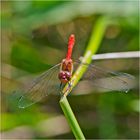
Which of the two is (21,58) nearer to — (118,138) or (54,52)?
(54,52)

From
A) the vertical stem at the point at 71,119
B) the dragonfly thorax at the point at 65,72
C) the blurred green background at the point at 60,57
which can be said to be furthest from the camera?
the blurred green background at the point at 60,57

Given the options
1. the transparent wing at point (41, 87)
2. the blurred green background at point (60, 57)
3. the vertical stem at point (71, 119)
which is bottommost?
the vertical stem at point (71, 119)

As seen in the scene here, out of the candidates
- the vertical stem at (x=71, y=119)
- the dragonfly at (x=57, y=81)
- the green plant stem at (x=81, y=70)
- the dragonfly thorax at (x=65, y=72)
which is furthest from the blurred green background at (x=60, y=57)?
the vertical stem at (x=71, y=119)

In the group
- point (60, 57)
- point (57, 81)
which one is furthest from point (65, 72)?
point (60, 57)

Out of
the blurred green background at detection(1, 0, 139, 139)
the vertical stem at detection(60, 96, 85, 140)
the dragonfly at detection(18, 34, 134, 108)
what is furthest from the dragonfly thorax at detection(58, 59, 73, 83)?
the blurred green background at detection(1, 0, 139, 139)

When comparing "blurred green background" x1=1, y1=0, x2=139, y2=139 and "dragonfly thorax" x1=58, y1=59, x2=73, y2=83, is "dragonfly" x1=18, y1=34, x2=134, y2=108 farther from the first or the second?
"blurred green background" x1=1, y1=0, x2=139, y2=139

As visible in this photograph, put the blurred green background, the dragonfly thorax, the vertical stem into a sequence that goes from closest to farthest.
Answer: the vertical stem < the dragonfly thorax < the blurred green background

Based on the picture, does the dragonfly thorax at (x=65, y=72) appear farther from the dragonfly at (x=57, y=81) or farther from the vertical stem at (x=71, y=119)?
the vertical stem at (x=71, y=119)
